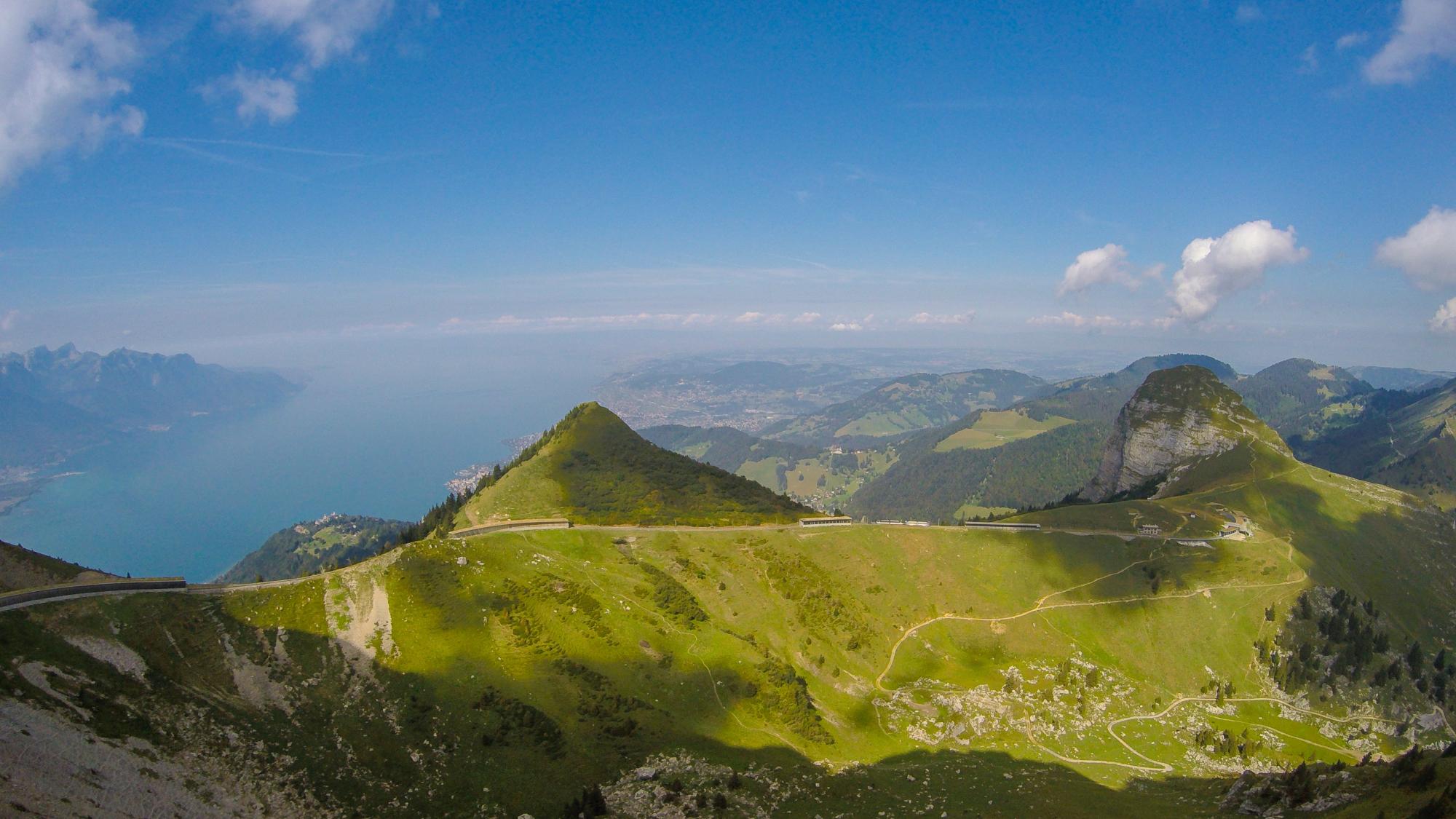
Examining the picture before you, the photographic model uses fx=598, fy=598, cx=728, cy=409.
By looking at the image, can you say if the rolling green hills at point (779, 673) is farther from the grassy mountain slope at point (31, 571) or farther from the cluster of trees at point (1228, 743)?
the grassy mountain slope at point (31, 571)

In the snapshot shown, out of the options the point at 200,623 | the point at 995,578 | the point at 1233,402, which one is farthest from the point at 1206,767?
the point at 1233,402

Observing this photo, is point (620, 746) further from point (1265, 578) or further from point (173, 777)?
point (1265, 578)

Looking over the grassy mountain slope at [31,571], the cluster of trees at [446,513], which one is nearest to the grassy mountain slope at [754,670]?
the grassy mountain slope at [31,571]

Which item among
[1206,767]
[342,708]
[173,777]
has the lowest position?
[1206,767]

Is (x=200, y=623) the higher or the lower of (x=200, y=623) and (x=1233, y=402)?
the lower

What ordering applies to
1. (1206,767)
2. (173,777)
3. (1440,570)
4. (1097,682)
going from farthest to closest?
1. (1440,570)
2. (1097,682)
3. (1206,767)
4. (173,777)

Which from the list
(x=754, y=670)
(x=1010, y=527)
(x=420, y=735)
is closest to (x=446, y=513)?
(x=420, y=735)

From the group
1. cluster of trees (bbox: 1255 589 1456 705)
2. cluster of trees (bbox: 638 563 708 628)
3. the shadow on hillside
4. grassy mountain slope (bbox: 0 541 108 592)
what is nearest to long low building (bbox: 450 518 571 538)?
cluster of trees (bbox: 638 563 708 628)
